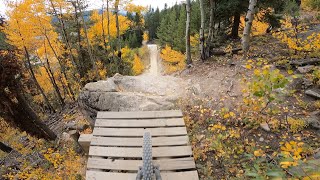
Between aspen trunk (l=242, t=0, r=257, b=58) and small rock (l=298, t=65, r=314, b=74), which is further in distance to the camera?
aspen trunk (l=242, t=0, r=257, b=58)

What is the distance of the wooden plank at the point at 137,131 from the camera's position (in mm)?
5625

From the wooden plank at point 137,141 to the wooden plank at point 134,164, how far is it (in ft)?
1.65

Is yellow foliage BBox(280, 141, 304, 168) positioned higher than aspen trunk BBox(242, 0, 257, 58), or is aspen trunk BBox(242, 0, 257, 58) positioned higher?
aspen trunk BBox(242, 0, 257, 58)

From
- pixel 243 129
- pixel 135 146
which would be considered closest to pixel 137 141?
pixel 135 146

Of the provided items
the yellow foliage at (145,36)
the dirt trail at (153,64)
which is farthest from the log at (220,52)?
the yellow foliage at (145,36)

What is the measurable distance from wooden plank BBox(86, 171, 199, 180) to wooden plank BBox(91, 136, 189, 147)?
85 cm

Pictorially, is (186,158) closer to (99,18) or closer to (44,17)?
(44,17)

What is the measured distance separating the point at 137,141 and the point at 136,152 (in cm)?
36

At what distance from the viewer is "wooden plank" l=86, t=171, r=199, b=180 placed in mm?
4441

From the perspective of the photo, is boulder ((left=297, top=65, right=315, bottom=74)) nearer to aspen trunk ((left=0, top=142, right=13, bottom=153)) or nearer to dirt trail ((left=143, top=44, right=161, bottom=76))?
aspen trunk ((left=0, top=142, right=13, bottom=153))

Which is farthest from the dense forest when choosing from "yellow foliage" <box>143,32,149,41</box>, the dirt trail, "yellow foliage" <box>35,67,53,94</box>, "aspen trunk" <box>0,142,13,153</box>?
"yellow foliage" <box>143,32,149,41</box>

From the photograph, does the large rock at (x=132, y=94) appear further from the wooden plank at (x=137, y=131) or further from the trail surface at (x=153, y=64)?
the trail surface at (x=153, y=64)

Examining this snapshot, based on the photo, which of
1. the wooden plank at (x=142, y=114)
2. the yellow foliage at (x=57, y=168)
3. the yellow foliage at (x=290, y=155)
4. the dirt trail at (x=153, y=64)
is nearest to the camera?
the yellow foliage at (x=290, y=155)

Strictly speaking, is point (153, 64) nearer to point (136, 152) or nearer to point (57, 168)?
point (57, 168)
